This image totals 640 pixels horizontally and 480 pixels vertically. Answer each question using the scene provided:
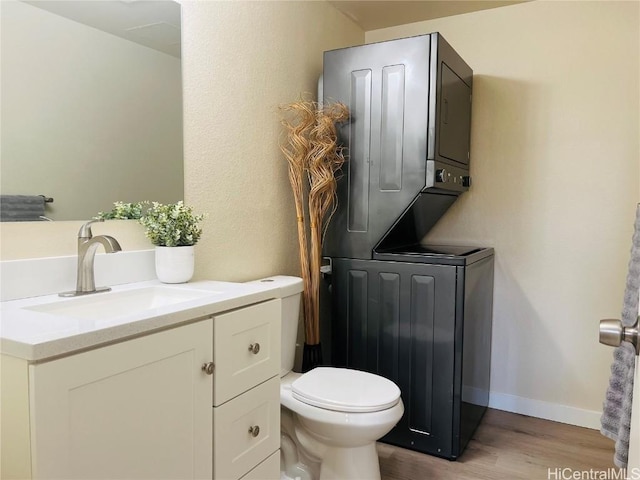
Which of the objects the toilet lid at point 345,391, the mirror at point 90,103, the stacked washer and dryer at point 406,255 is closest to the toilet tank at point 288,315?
the toilet lid at point 345,391

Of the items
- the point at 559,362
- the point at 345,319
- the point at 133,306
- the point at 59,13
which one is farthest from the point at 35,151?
the point at 559,362

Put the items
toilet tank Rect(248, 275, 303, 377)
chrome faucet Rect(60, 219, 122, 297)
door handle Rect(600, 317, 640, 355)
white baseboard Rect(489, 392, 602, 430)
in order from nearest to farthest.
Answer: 1. door handle Rect(600, 317, 640, 355)
2. chrome faucet Rect(60, 219, 122, 297)
3. toilet tank Rect(248, 275, 303, 377)
4. white baseboard Rect(489, 392, 602, 430)

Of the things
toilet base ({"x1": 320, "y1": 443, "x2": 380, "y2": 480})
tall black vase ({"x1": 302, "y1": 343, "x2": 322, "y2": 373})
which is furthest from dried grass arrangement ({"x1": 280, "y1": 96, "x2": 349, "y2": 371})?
toilet base ({"x1": 320, "y1": 443, "x2": 380, "y2": 480})

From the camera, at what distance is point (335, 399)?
184 cm

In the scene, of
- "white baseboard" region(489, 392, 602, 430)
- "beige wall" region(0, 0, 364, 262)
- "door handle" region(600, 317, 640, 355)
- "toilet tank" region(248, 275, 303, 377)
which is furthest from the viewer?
"white baseboard" region(489, 392, 602, 430)

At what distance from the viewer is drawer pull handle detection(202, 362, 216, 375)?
51.6 inches

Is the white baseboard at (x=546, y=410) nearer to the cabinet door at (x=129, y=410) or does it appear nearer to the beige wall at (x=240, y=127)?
the beige wall at (x=240, y=127)

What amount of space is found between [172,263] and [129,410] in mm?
663

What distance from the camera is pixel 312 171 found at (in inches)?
92.7

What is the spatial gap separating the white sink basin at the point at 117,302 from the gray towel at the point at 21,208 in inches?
10.4

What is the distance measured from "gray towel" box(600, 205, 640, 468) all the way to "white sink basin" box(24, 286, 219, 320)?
114 cm

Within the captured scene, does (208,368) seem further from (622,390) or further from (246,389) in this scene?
(622,390)

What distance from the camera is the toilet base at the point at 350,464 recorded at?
189 cm

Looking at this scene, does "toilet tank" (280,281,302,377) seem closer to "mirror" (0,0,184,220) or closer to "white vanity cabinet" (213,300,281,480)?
"white vanity cabinet" (213,300,281,480)
